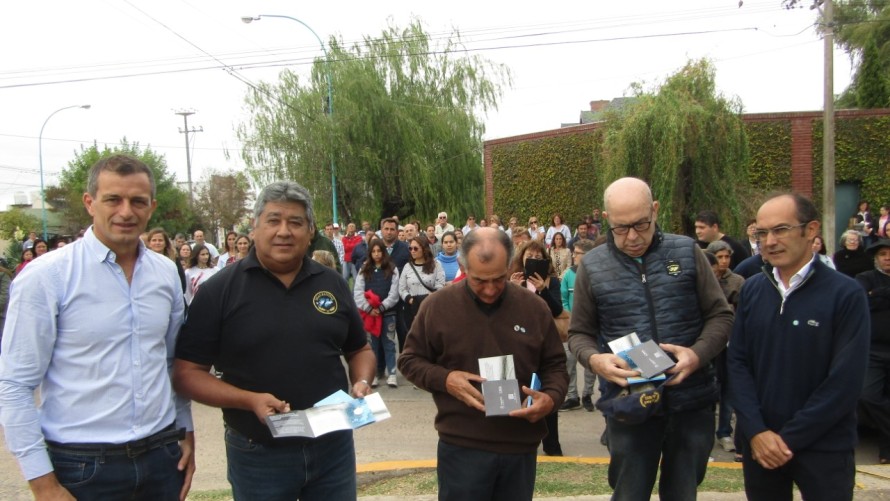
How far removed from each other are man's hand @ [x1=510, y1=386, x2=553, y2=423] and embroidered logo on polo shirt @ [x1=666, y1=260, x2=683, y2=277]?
900mm

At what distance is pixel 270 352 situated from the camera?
108 inches

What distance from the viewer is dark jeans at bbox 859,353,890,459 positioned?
5809 millimetres

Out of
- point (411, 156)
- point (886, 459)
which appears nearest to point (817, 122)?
point (411, 156)

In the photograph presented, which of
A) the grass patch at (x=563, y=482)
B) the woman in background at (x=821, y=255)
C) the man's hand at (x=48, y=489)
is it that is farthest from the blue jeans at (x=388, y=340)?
the man's hand at (x=48, y=489)

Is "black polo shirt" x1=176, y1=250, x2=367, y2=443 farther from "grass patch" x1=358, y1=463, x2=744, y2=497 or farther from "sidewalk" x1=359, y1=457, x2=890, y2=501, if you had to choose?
"grass patch" x1=358, y1=463, x2=744, y2=497

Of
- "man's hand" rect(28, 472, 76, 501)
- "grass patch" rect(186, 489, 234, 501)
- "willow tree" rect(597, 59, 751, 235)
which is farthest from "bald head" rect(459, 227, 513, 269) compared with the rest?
"willow tree" rect(597, 59, 751, 235)

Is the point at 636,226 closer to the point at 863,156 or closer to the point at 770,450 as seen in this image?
the point at 770,450

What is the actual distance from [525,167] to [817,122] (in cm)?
979

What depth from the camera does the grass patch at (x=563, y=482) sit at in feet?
15.1

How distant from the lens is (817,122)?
71.2 feet

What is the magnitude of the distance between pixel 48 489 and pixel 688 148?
1651 centimetres

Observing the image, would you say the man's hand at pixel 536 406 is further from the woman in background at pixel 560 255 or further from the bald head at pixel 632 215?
the woman in background at pixel 560 255

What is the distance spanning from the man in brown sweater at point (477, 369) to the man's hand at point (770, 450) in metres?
0.93

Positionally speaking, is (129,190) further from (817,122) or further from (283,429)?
(817,122)
